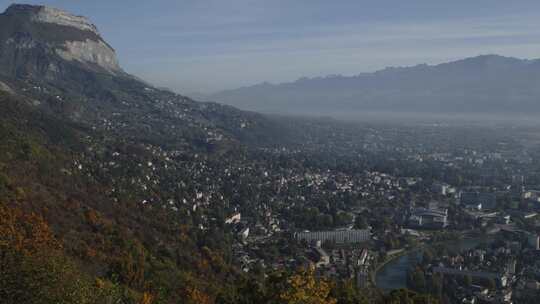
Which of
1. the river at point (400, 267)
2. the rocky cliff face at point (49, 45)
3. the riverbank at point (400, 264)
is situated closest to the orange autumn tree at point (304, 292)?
the river at point (400, 267)

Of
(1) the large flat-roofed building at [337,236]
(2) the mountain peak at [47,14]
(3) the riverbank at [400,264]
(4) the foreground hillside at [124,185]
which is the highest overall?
(2) the mountain peak at [47,14]

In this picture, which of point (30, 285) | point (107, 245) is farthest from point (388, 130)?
point (30, 285)

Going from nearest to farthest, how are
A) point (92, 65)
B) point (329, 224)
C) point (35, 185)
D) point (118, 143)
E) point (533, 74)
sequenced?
point (35, 185) < point (329, 224) < point (118, 143) < point (92, 65) < point (533, 74)

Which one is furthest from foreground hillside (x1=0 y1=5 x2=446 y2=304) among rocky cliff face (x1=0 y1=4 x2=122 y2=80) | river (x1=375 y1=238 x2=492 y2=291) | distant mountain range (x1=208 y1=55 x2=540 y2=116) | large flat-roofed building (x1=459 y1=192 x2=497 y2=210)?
distant mountain range (x1=208 y1=55 x2=540 y2=116)

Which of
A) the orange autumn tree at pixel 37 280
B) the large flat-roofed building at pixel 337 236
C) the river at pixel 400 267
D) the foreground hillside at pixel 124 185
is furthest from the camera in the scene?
the large flat-roofed building at pixel 337 236

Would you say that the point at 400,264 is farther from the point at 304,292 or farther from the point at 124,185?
the point at 304,292

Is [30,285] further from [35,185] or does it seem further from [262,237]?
[262,237]

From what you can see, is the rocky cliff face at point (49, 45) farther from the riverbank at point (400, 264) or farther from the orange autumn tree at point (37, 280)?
the orange autumn tree at point (37, 280)
